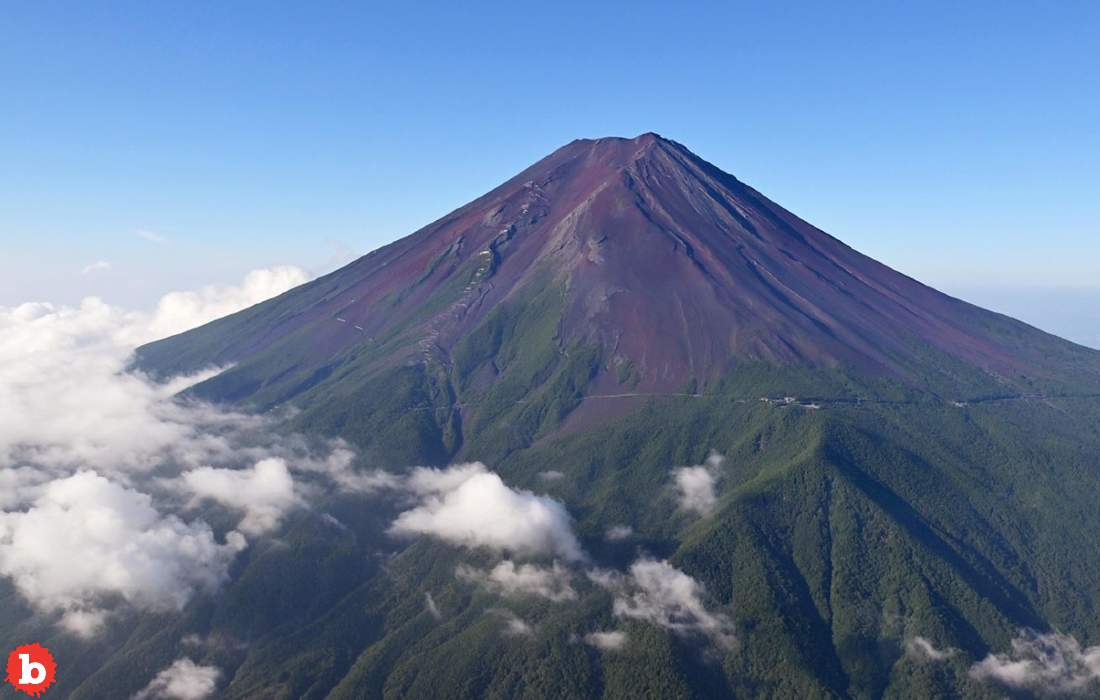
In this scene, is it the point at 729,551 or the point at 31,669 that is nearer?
the point at 31,669

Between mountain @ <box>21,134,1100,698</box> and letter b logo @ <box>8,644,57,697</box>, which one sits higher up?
mountain @ <box>21,134,1100,698</box>

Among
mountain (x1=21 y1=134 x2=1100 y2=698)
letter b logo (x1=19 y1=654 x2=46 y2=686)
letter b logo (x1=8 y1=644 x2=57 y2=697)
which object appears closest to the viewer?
mountain (x1=21 y1=134 x2=1100 y2=698)

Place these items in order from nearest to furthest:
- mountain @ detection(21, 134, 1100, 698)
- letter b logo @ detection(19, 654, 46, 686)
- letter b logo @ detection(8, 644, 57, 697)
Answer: mountain @ detection(21, 134, 1100, 698) → letter b logo @ detection(8, 644, 57, 697) → letter b logo @ detection(19, 654, 46, 686)

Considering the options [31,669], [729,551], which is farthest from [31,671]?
[729,551]

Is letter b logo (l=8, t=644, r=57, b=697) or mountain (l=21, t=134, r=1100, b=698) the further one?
letter b logo (l=8, t=644, r=57, b=697)

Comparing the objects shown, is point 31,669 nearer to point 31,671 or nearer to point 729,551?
point 31,671

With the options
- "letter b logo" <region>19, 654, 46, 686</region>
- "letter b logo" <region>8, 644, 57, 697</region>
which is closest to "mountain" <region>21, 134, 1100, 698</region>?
"letter b logo" <region>8, 644, 57, 697</region>

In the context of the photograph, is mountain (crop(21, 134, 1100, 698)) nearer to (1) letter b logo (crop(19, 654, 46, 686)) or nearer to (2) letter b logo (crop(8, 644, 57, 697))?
(2) letter b logo (crop(8, 644, 57, 697))

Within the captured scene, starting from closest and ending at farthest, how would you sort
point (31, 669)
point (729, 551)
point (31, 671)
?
point (31, 671) < point (31, 669) < point (729, 551)

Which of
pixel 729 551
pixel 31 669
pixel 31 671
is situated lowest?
pixel 31 669
